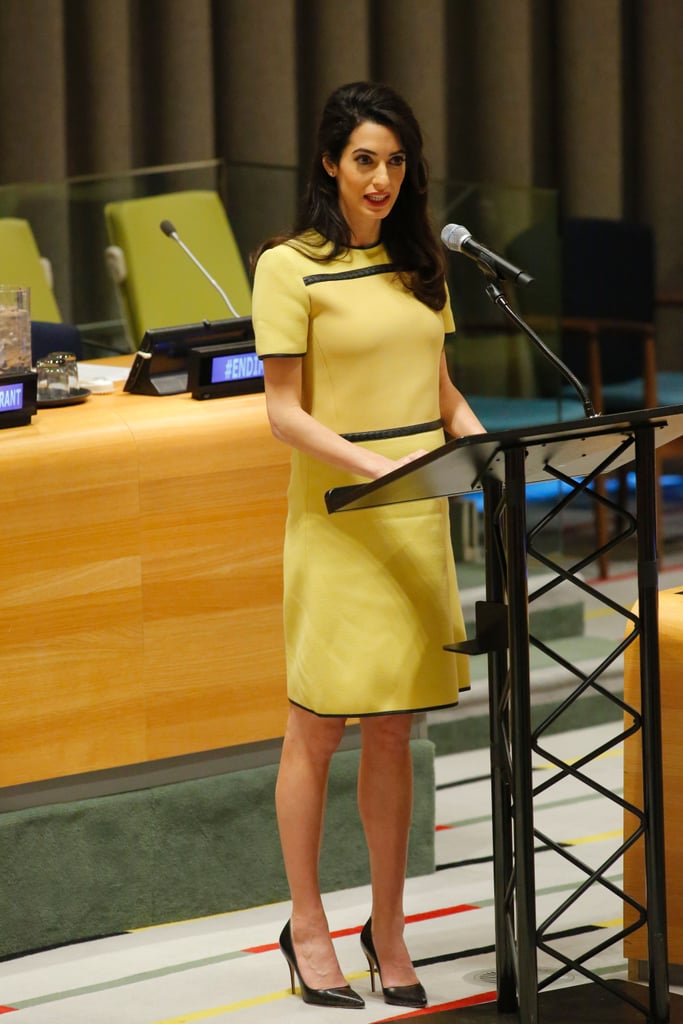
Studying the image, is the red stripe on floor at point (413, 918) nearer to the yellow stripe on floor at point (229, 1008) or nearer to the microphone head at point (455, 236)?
the yellow stripe on floor at point (229, 1008)

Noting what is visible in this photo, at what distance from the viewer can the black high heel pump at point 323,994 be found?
9.37ft

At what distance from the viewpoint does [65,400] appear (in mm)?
3361

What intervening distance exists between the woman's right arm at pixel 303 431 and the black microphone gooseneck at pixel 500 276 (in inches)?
11.2

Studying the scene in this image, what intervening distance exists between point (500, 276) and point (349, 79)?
432 cm

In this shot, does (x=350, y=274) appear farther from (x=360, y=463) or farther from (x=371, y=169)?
(x=360, y=463)

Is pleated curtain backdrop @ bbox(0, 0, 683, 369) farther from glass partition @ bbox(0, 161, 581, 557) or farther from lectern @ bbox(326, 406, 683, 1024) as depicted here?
lectern @ bbox(326, 406, 683, 1024)

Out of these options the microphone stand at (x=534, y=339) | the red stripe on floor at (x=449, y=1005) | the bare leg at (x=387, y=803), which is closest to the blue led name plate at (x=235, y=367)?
the bare leg at (x=387, y=803)

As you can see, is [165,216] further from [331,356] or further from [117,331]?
[331,356]

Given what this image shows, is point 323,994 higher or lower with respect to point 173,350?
lower

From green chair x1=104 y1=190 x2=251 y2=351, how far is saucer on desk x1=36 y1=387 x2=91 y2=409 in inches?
63.3

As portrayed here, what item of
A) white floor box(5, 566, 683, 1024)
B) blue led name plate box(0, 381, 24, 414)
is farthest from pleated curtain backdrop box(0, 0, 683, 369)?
white floor box(5, 566, 683, 1024)

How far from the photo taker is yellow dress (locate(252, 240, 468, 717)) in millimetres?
2707

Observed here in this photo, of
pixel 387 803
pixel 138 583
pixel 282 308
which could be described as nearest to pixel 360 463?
pixel 282 308

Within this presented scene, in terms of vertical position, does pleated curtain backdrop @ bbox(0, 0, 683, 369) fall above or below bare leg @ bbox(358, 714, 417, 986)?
above
